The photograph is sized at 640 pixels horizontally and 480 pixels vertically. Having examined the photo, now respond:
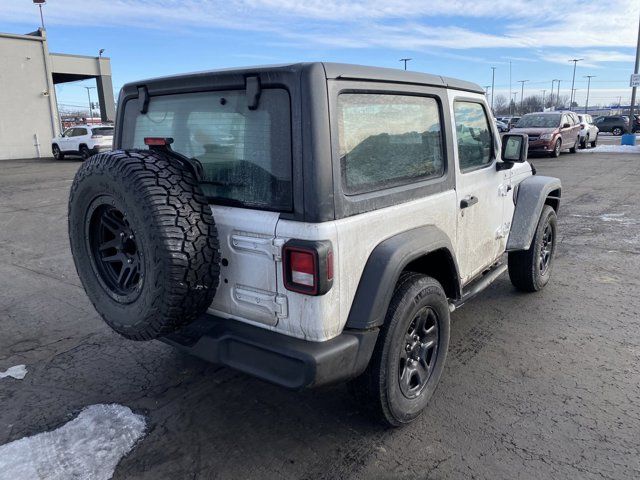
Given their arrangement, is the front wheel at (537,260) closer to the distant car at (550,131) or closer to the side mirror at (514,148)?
the side mirror at (514,148)

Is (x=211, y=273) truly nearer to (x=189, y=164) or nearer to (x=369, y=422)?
(x=189, y=164)

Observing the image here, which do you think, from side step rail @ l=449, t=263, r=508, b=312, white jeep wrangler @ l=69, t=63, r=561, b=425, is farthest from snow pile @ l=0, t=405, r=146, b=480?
side step rail @ l=449, t=263, r=508, b=312

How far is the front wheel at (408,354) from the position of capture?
8.50ft

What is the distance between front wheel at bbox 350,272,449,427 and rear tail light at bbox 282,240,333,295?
0.54m

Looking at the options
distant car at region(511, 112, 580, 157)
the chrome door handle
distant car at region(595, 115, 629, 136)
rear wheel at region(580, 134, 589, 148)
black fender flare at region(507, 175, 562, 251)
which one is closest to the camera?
the chrome door handle

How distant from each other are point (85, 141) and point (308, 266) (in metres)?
22.2

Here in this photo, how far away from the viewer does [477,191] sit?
141 inches

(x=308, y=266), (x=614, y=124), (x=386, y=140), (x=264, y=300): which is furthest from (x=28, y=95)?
(x=614, y=124)

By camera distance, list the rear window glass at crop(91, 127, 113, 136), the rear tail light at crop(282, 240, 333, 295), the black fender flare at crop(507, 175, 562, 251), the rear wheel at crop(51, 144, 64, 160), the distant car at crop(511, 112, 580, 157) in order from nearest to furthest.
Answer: the rear tail light at crop(282, 240, 333, 295) → the black fender flare at crop(507, 175, 562, 251) → the distant car at crop(511, 112, 580, 157) → the rear window glass at crop(91, 127, 113, 136) → the rear wheel at crop(51, 144, 64, 160)

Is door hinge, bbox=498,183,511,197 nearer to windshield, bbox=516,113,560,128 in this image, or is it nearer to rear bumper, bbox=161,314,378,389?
rear bumper, bbox=161,314,378,389

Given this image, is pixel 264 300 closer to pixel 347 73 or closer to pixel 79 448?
pixel 347 73

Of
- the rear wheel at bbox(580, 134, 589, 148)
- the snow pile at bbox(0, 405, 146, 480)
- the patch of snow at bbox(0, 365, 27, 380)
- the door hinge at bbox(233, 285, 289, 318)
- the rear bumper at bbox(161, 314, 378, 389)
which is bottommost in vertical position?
the patch of snow at bbox(0, 365, 27, 380)

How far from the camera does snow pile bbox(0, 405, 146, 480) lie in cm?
250

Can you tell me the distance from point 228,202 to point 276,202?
12.7 inches
